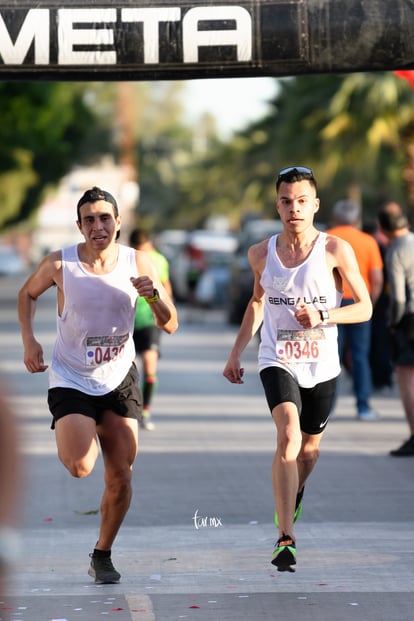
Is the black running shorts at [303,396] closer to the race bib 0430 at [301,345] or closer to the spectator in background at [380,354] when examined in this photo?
the race bib 0430 at [301,345]

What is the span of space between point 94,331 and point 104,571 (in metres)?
1.17

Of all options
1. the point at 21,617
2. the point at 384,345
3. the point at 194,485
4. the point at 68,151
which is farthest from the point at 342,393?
the point at 68,151

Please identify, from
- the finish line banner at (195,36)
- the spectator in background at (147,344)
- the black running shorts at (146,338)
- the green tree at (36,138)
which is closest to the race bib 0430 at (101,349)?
the finish line banner at (195,36)

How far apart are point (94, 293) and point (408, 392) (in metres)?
5.42

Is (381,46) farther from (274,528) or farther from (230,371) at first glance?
(274,528)

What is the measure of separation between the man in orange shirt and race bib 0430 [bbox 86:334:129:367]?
6286 millimetres

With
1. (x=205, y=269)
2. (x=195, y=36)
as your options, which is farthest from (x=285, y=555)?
(x=205, y=269)

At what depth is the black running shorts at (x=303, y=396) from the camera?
25.6ft

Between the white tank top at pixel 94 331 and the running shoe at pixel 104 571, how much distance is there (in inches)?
32.6

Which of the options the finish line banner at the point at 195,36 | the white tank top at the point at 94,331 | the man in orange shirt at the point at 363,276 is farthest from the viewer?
the man in orange shirt at the point at 363,276

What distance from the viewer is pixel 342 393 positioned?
58.9 feet

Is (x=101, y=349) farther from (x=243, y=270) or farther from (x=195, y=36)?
(x=243, y=270)

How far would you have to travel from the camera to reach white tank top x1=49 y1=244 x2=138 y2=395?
7.58m

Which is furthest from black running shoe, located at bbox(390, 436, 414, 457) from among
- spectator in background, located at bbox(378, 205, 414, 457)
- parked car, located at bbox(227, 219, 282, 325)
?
parked car, located at bbox(227, 219, 282, 325)
